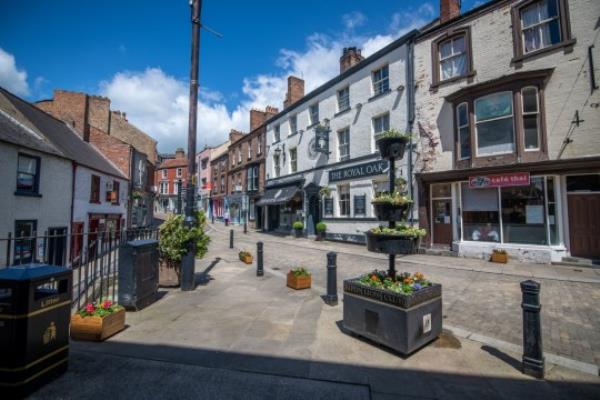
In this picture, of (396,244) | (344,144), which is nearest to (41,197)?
(396,244)

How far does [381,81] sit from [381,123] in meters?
2.42

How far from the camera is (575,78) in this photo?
9.76 m

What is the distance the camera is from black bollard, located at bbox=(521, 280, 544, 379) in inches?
139

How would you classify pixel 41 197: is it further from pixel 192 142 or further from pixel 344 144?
pixel 344 144

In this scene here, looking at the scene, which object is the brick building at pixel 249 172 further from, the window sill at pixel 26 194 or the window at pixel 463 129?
the window at pixel 463 129

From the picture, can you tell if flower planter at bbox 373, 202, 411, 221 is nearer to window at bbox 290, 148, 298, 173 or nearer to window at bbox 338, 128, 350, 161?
window at bbox 338, 128, 350, 161

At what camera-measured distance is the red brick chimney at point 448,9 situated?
→ 13.8m

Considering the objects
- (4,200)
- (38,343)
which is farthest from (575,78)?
(4,200)

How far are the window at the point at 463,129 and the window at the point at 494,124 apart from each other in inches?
15.1

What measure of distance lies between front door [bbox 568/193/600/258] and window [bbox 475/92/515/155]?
9.10ft

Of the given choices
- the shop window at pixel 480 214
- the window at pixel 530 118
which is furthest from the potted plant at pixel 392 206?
the window at pixel 530 118

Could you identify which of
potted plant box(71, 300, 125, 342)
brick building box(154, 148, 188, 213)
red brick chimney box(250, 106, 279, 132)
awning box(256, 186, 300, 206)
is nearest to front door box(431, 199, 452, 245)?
awning box(256, 186, 300, 206)

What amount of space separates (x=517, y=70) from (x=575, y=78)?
1.80m

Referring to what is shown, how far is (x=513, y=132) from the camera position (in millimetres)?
10812
